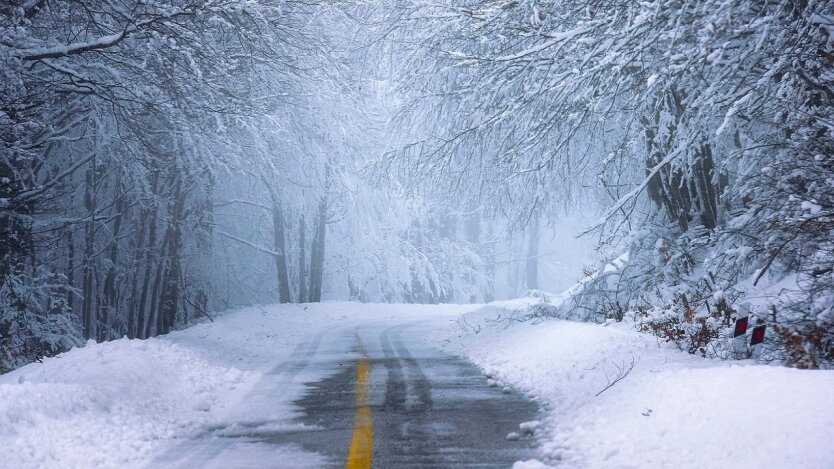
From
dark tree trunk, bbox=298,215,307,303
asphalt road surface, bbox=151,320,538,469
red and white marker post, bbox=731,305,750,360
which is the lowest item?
asphalt road surface, bbox=151,320,538,469

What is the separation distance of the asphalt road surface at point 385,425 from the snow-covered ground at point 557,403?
231 mm

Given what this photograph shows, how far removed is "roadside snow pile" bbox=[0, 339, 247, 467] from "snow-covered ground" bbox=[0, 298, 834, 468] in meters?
0.02

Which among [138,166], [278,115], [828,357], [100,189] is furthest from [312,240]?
→ [828,357]

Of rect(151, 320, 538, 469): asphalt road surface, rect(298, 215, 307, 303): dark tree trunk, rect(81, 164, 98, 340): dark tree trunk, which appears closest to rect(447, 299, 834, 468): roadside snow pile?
rect(151, 320, 538, 469): asphalt road surface

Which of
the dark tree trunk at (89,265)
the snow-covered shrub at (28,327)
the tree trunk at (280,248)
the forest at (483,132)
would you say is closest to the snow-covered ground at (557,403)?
the forest at (483,132)

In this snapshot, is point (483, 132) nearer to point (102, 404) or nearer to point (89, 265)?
point (102, 404)

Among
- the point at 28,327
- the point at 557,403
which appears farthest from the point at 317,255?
the point at 557,403

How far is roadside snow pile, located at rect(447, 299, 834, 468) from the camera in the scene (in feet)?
15.2

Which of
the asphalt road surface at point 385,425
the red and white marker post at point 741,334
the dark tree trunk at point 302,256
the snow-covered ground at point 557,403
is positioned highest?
the dark tree trunk at point 302,256

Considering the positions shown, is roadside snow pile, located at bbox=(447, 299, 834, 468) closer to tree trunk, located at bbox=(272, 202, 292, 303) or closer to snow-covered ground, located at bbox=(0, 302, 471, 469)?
snow-covered ground, located at bbox=(0, 302, 471, 469)

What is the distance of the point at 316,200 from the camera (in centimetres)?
2481

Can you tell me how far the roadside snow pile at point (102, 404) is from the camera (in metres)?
6.32

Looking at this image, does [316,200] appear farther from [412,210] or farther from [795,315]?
[795,315]

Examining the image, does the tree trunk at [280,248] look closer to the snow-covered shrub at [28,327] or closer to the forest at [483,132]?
the forest at [483,132]
